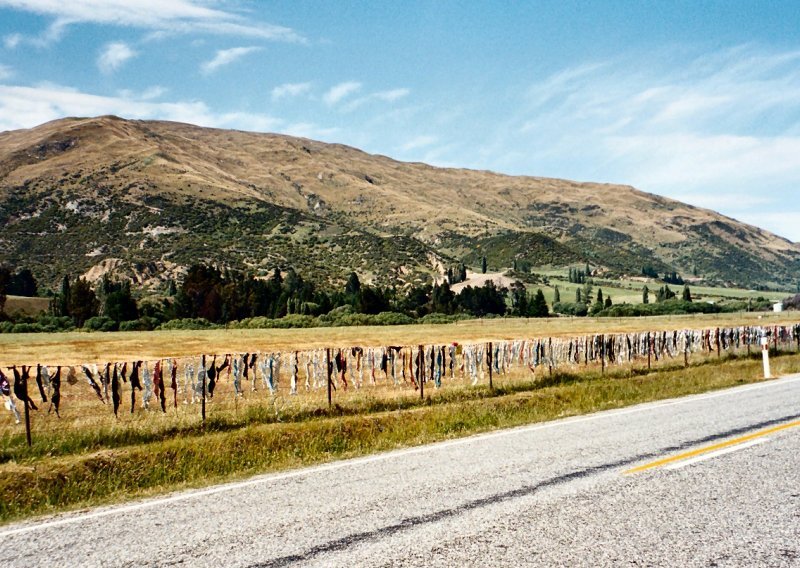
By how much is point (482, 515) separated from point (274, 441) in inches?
269

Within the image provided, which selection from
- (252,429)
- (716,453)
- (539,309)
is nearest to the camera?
(716,453)

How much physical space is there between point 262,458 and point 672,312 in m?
138

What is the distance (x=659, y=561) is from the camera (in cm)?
554

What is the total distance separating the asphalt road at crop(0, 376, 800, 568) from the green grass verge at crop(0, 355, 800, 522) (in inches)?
54.4

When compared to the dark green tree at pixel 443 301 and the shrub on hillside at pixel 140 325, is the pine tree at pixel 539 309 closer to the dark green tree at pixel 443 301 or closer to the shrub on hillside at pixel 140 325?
the dark green tree at pixel 443 301

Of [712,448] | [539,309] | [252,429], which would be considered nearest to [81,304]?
[539,309]

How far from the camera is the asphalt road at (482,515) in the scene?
230 inches

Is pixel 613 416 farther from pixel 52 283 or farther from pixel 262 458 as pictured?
pixel 52 283

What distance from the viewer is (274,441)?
1273cm

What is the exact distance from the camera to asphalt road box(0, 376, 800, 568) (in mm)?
5844

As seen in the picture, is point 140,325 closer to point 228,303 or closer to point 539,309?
point 228,303

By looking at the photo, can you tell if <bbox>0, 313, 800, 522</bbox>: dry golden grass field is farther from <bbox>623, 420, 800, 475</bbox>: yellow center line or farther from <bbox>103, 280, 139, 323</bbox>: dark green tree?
<bbox>103, 280, 139, 323</bbox>: dark green tree

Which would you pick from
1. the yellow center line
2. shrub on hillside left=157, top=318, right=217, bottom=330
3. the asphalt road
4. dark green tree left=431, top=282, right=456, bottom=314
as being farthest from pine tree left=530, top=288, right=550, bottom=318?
the asphalt road

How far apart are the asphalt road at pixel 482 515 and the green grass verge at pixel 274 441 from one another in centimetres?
138
